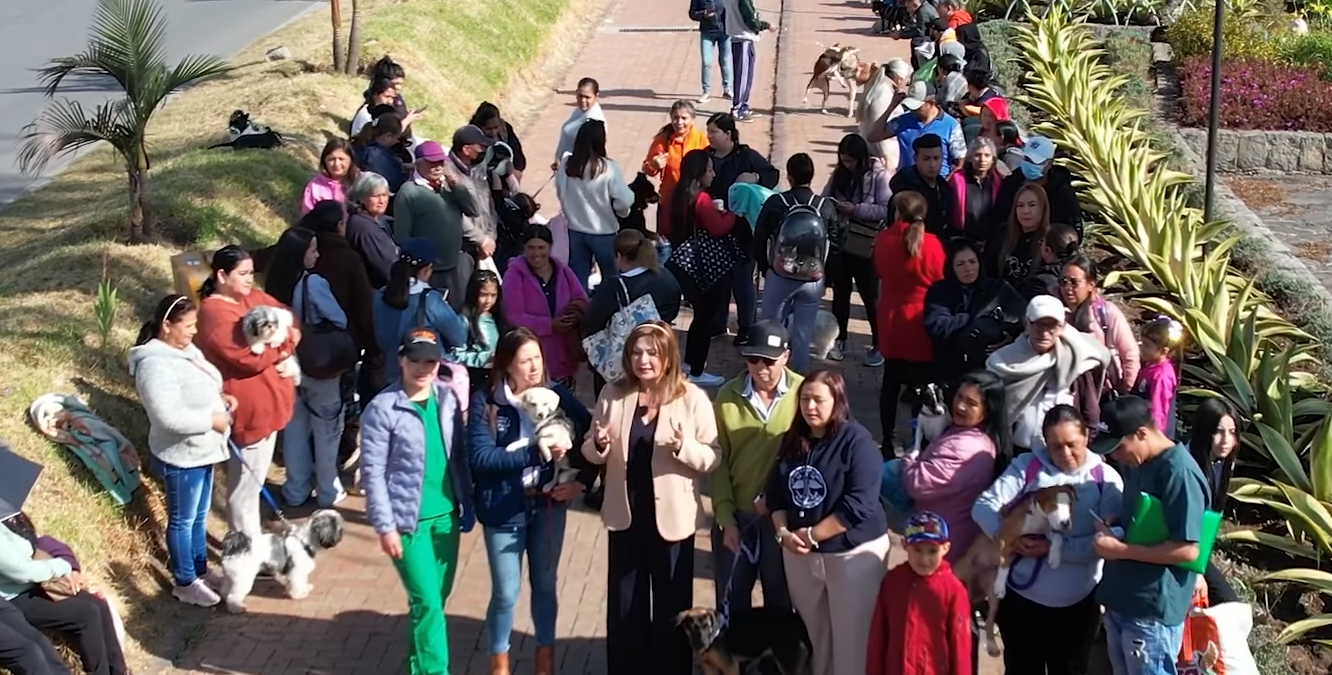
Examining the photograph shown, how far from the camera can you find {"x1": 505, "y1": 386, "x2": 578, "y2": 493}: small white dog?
632cm

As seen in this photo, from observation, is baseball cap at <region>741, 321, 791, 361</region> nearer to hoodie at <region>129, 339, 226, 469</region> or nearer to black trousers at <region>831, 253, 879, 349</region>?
hoodie at <region>129, 339, 226, 469</region>

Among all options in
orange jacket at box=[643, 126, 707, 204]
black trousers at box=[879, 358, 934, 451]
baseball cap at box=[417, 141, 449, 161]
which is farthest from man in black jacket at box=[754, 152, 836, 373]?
baseball cap at box=[417, 141, 449, 161]

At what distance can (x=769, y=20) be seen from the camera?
23.7m

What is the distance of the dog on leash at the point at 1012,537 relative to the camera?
5.92 m

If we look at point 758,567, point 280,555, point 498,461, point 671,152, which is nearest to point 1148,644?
point 758,567

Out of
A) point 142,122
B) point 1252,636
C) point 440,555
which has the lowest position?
point 1252,636

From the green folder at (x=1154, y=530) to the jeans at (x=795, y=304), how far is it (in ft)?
11.9

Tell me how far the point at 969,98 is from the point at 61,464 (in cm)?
751

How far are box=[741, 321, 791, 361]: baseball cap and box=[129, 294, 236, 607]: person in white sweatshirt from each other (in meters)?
2.52

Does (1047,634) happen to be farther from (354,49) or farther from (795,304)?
(354,49)

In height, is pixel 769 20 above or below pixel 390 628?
above

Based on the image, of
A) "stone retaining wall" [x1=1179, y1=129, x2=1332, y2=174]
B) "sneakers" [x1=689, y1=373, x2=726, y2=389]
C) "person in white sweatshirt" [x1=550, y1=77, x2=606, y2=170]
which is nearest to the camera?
"sneakers" [x1=689, y1=373, x2=726, y2=389]

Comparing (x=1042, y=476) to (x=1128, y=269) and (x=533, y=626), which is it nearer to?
(x=533, y=626)

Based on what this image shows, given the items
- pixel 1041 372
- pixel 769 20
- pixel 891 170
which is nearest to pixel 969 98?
pixel 891 170
